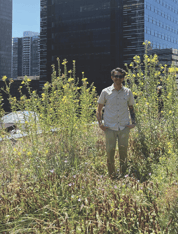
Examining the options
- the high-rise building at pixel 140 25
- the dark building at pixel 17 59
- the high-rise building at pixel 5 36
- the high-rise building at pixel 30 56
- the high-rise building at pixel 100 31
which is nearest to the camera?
the high-rise building at pixel 140 25

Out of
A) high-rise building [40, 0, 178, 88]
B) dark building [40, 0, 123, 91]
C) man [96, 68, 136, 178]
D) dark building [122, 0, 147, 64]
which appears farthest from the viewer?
dark building [40, 0, 123, 91]

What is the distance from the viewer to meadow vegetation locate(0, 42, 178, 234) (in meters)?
2.79

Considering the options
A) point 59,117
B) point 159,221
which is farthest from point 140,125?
point 159,221

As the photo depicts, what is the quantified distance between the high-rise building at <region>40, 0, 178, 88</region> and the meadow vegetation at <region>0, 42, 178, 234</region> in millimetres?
67723

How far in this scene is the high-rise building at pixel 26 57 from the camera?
184 metres

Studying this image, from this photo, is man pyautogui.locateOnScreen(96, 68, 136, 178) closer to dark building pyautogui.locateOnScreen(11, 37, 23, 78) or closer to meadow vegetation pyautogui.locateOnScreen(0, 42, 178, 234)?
meadow vegetation pyautogui.locateOnScreen(0, 42, 178, 234)

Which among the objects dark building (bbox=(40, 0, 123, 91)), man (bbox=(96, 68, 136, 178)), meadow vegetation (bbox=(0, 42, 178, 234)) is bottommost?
meadow vegetation (bbox=(0, 42, 178, 234))

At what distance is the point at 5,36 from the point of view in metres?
158

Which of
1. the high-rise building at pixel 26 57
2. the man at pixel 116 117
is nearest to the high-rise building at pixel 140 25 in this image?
the man at pixel 116 117

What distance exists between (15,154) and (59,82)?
1.71 metres

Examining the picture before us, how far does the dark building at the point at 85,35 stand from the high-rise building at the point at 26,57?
101161 mm

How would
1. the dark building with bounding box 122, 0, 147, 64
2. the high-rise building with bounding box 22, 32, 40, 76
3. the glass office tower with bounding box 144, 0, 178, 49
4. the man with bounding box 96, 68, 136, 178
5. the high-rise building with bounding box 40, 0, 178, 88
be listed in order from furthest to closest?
the high-rise building with bounding box 22, 32, 40, 76, the glass office tower with bounding box 144, 0, 178, 49, the high-rise building with bounding box 40, 0, 178, 88, the dark building with bounding box 122, 0, 147, 64, the man with bounding box 96, 68, 136, 178

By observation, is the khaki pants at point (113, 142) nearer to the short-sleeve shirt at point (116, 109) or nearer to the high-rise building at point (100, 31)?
the short-sleeve shirt at point (116, 109)

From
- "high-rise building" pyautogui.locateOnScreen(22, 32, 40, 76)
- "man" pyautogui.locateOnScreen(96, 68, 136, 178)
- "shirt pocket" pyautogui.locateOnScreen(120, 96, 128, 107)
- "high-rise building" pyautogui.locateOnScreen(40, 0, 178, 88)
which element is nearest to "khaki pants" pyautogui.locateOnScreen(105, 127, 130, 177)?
"man" pyautogui.locateOnScreen(96, 68, 136, 178)
